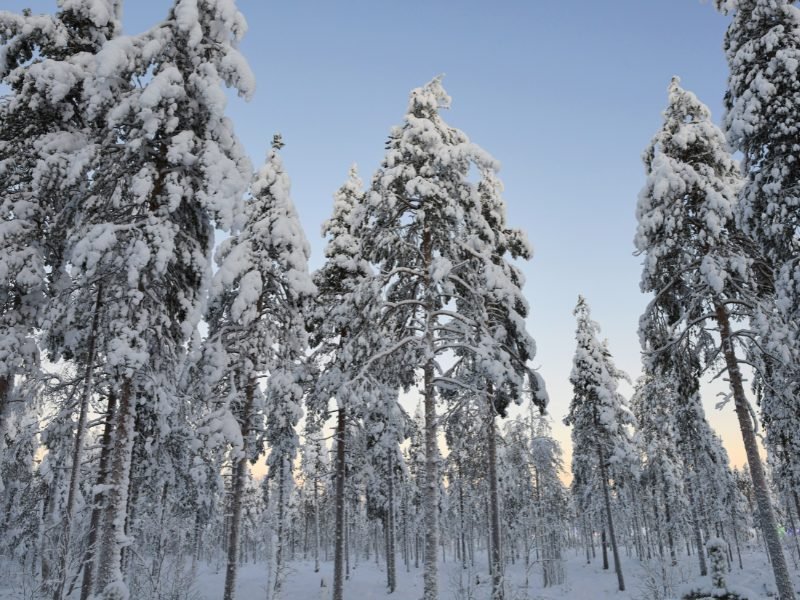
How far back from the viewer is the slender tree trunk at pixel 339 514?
17.9 metres

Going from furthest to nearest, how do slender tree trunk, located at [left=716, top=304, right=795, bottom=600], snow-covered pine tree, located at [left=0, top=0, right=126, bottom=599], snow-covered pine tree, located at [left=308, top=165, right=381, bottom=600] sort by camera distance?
snow-covered pine tree, located at [left=308, top=165, right=381, bottom=600], slender tree trunk, located at [left=716, top=304, right=795, bottom=600], snow-covered pine tree, located at [left=0, top=0, right=126, bottom=599]

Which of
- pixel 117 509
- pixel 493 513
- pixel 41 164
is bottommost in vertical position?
pixel 493 513

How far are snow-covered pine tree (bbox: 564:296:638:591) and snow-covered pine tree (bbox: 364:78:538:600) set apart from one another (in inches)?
674

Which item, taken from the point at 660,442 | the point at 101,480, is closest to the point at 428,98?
the point at 101,480

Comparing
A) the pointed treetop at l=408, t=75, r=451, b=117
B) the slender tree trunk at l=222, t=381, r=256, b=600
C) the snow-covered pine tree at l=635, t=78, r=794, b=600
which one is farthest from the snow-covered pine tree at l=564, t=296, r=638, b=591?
the slender tree trunk at l=222, t=381, r=256, b=600

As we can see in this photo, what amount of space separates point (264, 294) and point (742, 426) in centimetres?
1389

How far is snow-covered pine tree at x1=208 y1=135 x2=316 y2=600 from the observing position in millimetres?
14984

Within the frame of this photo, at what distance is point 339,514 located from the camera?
18.0m

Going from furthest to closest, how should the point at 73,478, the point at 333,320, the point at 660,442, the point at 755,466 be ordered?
the point at 660,442, the point at 333,320, the point at 755,466, the point at 73,478

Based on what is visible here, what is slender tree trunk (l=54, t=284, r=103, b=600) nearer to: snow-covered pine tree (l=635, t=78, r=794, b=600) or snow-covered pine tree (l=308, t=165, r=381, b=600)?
snow-covered pine tree (l=308, t=165, r=381, b=600)

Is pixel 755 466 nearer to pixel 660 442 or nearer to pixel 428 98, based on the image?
pixel 428 98

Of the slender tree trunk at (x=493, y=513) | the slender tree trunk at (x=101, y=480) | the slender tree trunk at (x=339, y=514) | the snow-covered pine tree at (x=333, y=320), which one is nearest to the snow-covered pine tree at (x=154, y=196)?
the slender tree trunk at (x=101, y=480)

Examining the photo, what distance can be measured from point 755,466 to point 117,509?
1456 cm

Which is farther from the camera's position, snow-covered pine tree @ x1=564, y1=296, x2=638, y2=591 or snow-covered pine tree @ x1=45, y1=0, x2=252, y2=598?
snow-covered pine tree @ x1=564, y1=296, x2=638, y2=591
